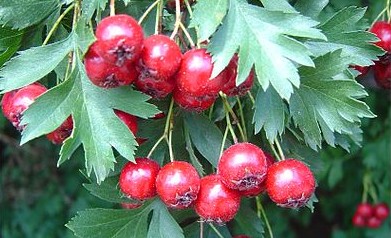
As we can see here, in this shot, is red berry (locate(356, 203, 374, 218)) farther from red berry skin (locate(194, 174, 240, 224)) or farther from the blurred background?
red berry skin (locate(194, 174, 240, 224))

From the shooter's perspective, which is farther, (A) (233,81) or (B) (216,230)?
(B) (216,230)

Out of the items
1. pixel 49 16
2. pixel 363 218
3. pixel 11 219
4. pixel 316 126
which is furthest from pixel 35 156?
pixel 316 126

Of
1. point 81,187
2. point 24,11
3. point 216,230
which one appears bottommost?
point 81,187

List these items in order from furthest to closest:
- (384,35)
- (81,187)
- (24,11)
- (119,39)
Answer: (81,187) < (384,35) < (24,11) < (119,39)

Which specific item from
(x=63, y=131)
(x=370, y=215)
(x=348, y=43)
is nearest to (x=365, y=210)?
(x=370, y=215)

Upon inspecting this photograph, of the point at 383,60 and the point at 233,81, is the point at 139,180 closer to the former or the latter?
the point at 233,81

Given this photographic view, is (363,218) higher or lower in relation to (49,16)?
lower

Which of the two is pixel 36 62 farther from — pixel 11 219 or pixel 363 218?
pixel 11 219
